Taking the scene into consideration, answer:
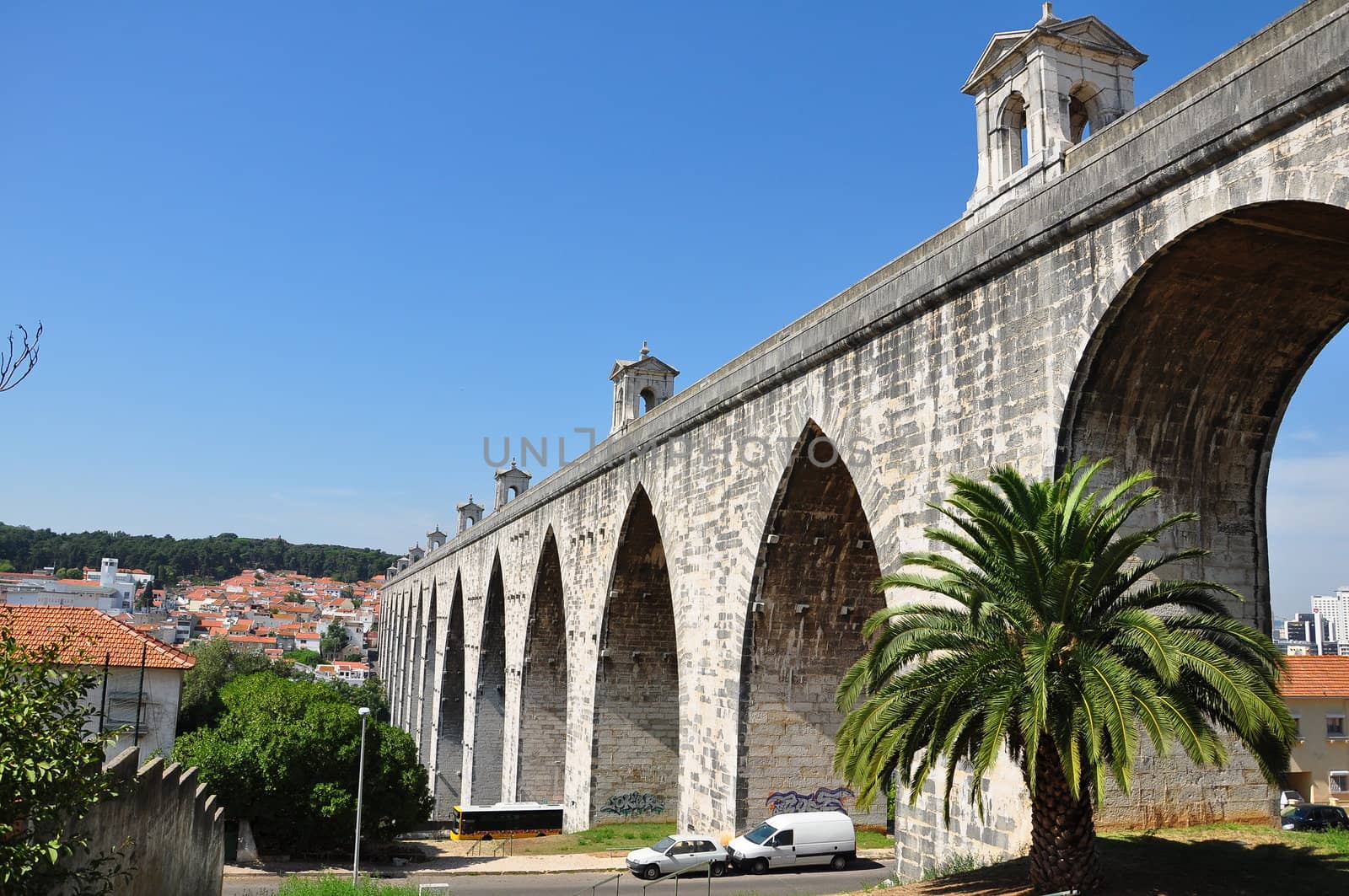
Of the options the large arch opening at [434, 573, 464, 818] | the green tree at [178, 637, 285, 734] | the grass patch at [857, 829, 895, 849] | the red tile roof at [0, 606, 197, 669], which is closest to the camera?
the grass patch at [857, 829, 895, 849]

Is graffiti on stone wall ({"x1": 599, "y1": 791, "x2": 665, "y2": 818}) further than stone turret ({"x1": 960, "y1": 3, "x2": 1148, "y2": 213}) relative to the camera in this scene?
Yes

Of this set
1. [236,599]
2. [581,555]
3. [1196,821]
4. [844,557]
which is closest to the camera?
[1196,821]

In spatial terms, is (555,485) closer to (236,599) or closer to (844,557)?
(844,557)

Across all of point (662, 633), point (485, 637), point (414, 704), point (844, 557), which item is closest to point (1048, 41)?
point (844, 557)

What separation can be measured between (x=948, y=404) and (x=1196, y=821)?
15.7ft

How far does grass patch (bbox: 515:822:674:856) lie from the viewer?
22.3 m

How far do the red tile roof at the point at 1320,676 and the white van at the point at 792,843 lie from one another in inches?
723

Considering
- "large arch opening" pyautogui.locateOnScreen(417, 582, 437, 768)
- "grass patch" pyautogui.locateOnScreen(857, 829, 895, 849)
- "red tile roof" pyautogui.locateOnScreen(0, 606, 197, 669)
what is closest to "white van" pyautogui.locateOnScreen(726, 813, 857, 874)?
"grass patch" pyautogui.locateOnScreen(857, 829, 895, 849)

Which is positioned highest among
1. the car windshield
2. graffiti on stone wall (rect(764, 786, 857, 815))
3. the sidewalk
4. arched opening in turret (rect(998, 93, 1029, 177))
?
arched opening in turret (rect(998, 93, 1029, 177))

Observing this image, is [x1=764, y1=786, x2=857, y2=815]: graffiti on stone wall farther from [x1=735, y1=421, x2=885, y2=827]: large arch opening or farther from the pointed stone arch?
the pointed stone arch

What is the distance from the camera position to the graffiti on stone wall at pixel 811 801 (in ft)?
56.3

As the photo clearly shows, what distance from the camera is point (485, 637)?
3750 cm

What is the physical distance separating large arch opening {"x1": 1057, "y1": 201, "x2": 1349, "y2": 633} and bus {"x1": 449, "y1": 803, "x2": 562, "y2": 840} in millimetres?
19543

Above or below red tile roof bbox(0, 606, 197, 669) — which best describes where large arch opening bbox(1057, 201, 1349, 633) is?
above
